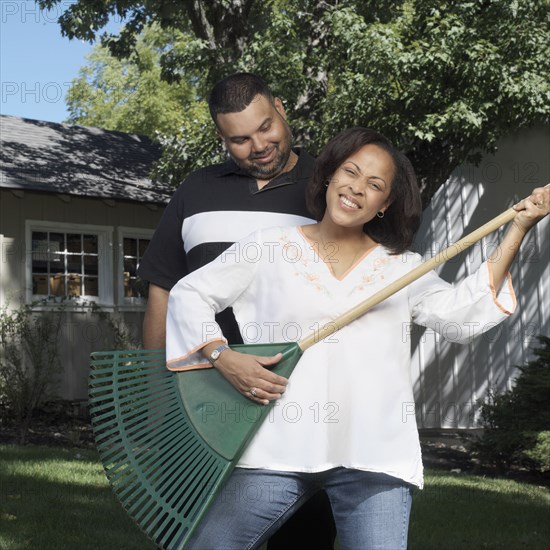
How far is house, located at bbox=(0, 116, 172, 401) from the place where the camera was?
12383mm

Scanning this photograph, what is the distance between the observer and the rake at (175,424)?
89.7 inches

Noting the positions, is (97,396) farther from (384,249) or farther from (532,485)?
(532,485)

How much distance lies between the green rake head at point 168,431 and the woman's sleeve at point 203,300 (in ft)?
0.19

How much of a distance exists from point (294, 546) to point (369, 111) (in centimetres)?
620

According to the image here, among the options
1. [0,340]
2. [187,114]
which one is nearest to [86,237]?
[0,340]

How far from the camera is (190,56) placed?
10.5m

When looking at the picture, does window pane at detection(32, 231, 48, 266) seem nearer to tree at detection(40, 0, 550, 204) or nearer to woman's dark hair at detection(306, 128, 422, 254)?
tree at detection(40, 0, 550, 204)

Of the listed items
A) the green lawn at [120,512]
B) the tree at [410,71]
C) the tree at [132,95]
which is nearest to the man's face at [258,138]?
the green lawn at [120,512]

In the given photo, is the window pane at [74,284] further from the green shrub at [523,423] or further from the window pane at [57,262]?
the green shrub at [523,423]

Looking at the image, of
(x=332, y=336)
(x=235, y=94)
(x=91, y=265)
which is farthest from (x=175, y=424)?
(x=91, y=265)

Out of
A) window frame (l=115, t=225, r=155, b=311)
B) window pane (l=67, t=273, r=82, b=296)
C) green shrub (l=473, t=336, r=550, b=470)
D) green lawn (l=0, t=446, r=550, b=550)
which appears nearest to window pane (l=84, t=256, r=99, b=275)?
window pane (l=67, t=273, r=82, b=296)

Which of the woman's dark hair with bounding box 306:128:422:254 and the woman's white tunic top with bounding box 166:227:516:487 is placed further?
the woman's dark hair with bounding box 306:128:422:254

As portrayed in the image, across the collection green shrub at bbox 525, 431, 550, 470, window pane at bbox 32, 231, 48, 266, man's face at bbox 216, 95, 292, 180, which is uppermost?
window pane at bbox 32, 231, 48, 266

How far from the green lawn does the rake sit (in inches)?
115
